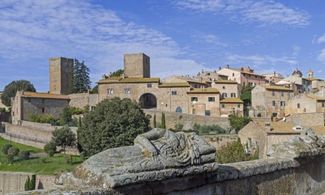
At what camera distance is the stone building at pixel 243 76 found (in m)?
101

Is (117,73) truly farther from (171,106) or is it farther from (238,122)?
(238,122)

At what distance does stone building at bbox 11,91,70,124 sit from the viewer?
7869cm

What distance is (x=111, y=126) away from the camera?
1852 inches

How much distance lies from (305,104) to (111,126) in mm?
38566

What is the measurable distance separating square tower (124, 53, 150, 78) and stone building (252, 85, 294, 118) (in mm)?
23485

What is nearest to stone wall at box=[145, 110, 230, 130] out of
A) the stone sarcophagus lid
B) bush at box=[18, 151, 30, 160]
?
bush at box=[18, 151, 30, 160]

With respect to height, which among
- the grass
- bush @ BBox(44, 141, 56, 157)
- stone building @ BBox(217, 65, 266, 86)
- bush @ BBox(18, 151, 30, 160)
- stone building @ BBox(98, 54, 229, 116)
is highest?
stone building @ BBox(217, 65, 266, 86)

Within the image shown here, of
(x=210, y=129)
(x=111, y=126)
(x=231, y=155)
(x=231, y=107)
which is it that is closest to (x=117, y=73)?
(x=231, y=107)

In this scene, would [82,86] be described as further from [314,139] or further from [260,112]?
[314,139]

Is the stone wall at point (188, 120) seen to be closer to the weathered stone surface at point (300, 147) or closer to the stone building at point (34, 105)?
the stone building at point (34, 105)

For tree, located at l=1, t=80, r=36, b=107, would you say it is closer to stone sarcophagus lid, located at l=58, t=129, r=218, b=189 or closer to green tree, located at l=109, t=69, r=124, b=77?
green tree, located at l=109, t=69, r=124, b=77

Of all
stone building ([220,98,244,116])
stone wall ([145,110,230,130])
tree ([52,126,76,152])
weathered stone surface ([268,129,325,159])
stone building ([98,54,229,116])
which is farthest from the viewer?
stone building ([98,54,229,116])

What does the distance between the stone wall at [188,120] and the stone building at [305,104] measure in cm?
1367

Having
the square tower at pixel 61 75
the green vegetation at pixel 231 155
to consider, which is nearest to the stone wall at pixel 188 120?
the green vegetation at pixel 231 155
